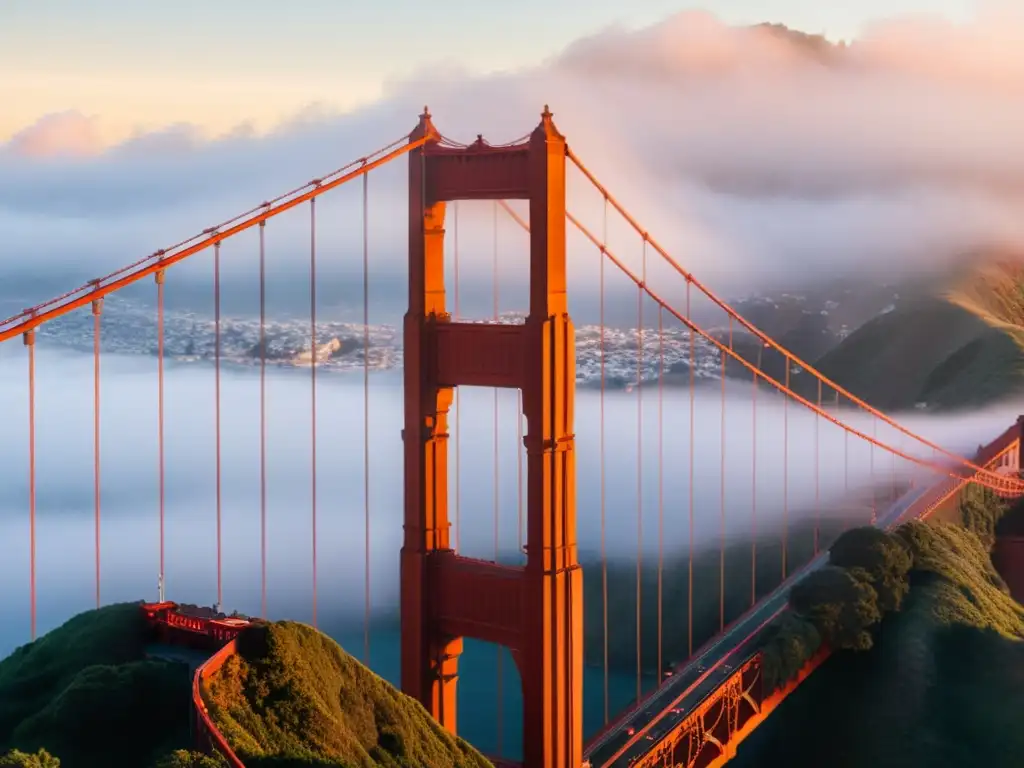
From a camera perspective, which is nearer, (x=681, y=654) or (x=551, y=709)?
(x=551, y=709)

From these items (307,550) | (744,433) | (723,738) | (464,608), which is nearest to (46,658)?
(464,608)

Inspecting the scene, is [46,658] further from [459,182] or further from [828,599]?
[828,599]

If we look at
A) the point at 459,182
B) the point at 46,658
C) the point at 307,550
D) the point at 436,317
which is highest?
the point at 459,182

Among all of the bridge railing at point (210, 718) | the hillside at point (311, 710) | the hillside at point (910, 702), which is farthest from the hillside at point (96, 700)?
the hillside at point (910, 702)

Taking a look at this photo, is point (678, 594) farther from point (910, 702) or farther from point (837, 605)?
point (837, 605)

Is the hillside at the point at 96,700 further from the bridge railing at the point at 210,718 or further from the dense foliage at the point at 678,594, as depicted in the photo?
the dense foliage at the point at 678,594

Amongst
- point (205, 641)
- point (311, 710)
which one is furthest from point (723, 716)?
point (311, 710)

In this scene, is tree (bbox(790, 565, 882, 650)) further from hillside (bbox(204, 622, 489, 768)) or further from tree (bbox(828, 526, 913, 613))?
hillside (bbox(204, 622, 489, 768))
